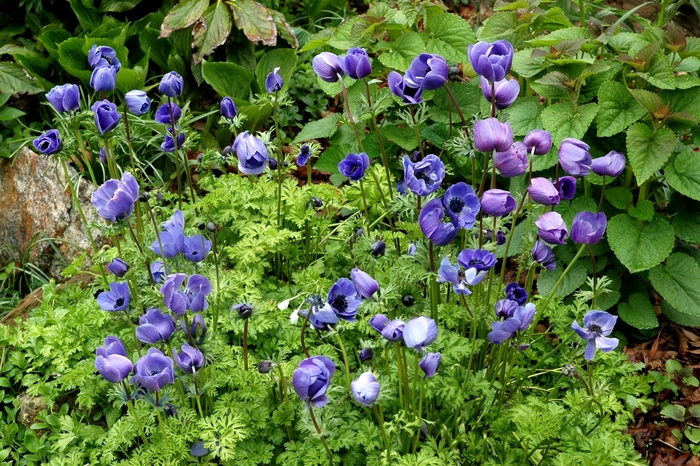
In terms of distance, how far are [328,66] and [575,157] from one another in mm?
800

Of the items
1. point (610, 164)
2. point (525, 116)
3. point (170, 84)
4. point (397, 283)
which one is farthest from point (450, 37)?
point (397, 283)

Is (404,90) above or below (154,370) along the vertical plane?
above

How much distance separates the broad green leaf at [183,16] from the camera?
4.14 metres

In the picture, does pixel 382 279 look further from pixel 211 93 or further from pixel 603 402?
pixel 211 93

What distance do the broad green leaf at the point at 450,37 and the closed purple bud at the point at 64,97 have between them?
1.81m

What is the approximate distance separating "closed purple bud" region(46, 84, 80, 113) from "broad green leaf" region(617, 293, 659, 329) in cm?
229

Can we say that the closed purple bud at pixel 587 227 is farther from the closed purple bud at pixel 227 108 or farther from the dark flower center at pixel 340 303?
the closed purple bud at pixel 227 108

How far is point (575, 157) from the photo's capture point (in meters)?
1.94

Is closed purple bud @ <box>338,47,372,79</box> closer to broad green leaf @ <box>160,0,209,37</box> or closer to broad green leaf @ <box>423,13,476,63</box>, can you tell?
broad green leaf @ <box>423,13,476,63</box>

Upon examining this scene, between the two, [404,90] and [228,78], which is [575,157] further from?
[228,78]

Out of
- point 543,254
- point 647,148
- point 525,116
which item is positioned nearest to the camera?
point 543,254

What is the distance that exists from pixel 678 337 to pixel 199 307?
2350 mm

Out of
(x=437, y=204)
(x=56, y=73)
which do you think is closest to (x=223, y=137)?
(x=56, y=73)

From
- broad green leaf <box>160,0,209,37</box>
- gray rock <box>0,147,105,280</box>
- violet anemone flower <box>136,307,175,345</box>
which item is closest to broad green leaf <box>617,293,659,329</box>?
violet anemone flower <box>136,307,175,345</box>
